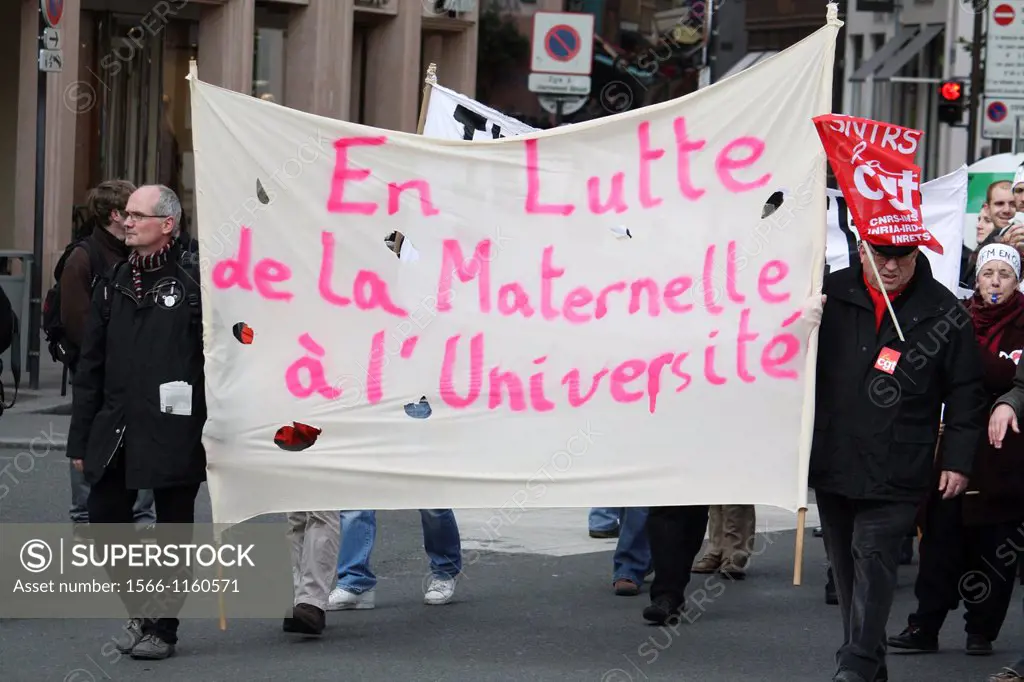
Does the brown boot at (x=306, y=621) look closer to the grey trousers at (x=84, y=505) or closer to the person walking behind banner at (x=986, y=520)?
the grey trousers at (x=84, y=505)

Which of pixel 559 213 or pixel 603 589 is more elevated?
pixel 559 213

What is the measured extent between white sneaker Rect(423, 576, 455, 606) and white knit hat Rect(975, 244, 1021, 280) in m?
2.70

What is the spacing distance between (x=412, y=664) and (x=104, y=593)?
161 centimetres

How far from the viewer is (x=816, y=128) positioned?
22.4 ft

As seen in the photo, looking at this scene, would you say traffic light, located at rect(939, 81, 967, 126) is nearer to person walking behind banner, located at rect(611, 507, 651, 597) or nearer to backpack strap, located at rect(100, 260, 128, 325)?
person walking behind banner, located at rect(611, 507, 651, 597)

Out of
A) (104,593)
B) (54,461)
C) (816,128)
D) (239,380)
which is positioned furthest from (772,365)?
(54,461)

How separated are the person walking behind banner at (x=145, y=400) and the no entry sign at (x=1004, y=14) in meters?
13.5

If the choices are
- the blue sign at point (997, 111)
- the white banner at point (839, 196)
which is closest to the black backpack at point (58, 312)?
the white banner at point (839, 196)

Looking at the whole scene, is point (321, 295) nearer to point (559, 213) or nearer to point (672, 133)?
point (559, 213)

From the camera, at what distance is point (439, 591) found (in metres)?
8.29

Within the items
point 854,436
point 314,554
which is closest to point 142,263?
point 314,554

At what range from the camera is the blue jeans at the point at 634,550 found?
28.5ft

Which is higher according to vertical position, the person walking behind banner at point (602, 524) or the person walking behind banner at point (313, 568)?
the person walking behind banner at point (313, 568)

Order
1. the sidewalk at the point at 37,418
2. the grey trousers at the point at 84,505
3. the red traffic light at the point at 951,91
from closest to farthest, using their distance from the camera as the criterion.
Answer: the grey trousers at the point at 84,505 < the sidewalk at the point at 37,418 < the red traffic light at the point at 951,91
